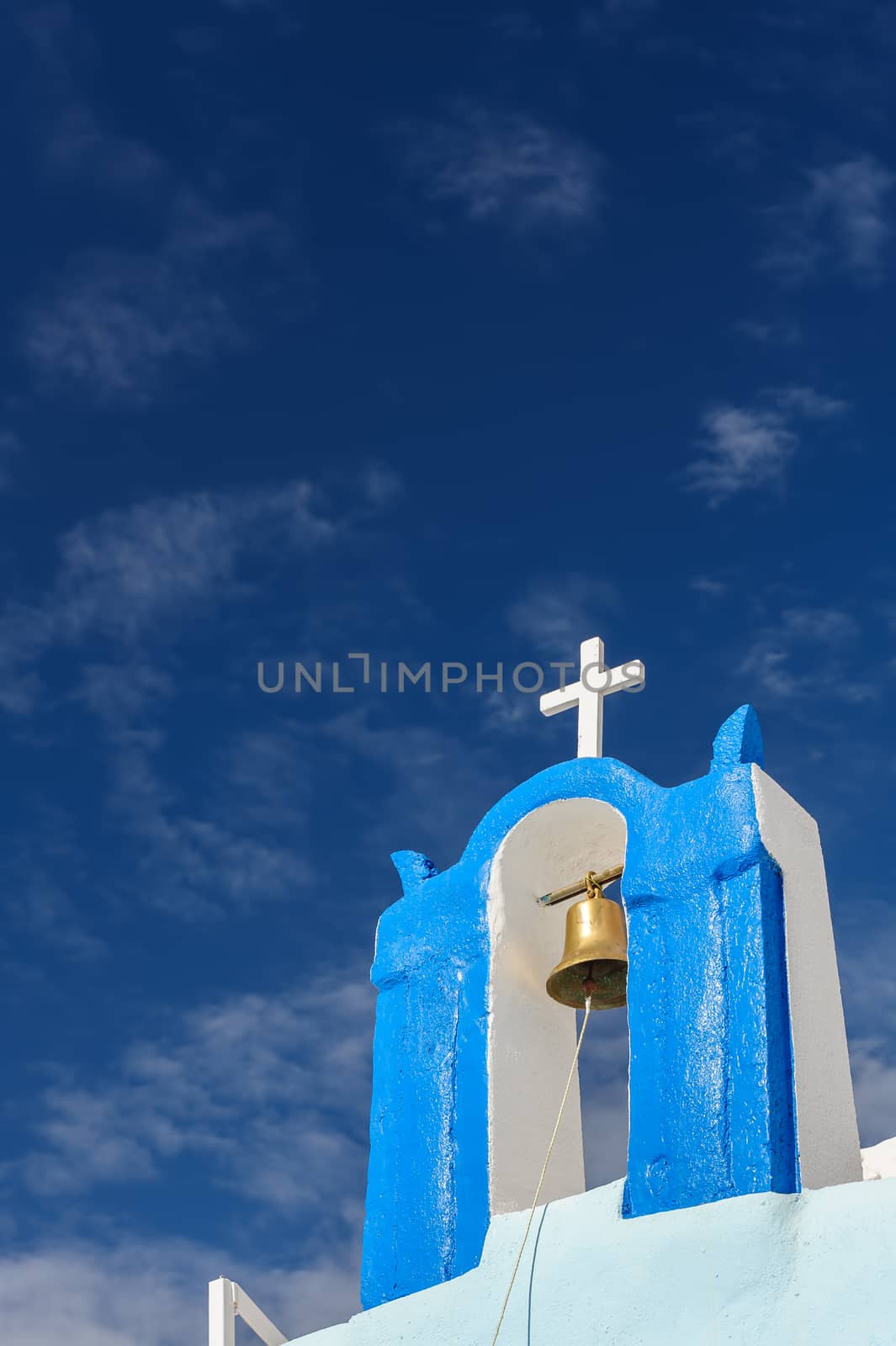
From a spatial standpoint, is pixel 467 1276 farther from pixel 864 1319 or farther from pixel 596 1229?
pixel 864 1319

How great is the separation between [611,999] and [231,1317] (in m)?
2.14

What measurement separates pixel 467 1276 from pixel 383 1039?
43.6 inches

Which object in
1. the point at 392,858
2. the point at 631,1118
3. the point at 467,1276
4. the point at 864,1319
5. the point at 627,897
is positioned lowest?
the point at 864,1319

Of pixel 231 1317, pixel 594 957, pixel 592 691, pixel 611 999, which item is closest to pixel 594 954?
pixel 594 957

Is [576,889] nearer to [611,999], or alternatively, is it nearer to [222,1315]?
[611,999]

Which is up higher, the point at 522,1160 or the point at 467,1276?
the point at 522,1160

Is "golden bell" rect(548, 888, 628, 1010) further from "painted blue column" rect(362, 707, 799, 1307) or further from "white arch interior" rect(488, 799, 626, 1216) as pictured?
"painted blue column" rect(362, 707, 799, 1307)

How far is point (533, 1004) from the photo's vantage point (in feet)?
20.9

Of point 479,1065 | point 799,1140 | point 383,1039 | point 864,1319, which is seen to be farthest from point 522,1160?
point 864,1319

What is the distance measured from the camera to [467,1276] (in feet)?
18.5

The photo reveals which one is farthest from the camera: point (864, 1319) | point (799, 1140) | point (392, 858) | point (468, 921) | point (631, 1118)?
point (392, 858)

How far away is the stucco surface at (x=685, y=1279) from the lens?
464 centimetres

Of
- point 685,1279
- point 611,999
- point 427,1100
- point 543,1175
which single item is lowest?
point 685,1279

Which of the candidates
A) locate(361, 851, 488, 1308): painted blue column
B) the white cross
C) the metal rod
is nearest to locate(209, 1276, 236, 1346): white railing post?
locate(361, 851, 488, 1308): painted blue column
